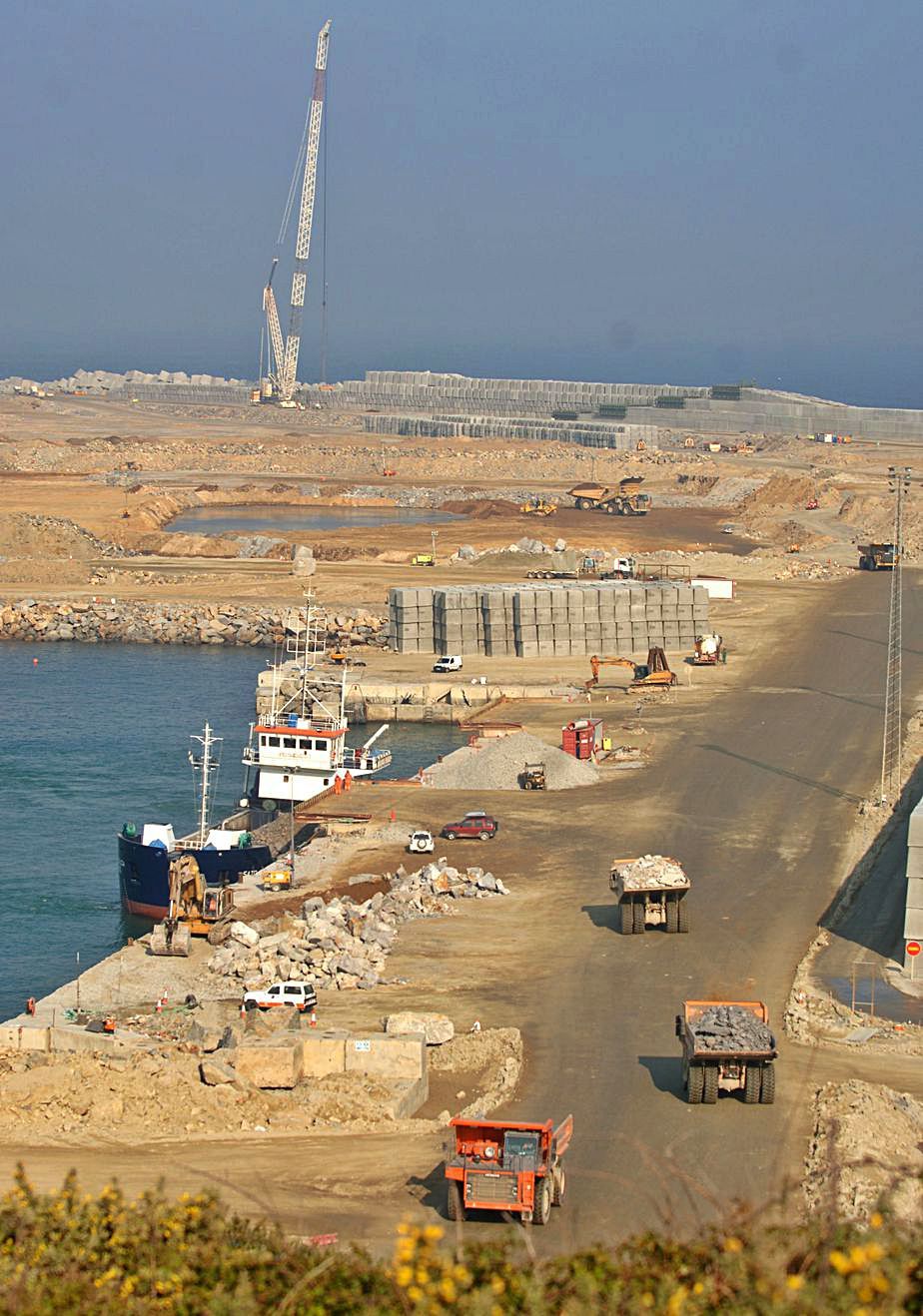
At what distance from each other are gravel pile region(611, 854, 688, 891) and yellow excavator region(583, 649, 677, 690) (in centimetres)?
2847

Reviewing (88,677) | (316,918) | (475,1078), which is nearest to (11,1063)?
(475,1078)

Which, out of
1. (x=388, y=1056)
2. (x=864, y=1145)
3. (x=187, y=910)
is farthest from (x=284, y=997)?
(x=864, y=1145)

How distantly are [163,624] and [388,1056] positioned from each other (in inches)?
2083

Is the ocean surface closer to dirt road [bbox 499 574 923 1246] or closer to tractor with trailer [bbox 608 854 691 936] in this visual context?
dirt road [bbox 499 574 923 1246]

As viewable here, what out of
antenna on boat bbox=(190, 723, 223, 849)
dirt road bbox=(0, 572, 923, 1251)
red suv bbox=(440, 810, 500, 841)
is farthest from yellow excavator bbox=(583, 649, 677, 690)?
red suv bbox=(440, 810, 500, 841)

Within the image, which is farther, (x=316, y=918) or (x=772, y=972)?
(x=316, y=918)

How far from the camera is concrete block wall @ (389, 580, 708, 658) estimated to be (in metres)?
68.9

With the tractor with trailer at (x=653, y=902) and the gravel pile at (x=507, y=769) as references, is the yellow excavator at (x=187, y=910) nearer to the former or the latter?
the tractor with trailer at (x=653, y=902)

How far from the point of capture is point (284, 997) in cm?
2850

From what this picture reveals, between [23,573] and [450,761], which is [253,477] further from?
[450,761]

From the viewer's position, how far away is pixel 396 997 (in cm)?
2930

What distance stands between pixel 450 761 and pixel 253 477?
106m

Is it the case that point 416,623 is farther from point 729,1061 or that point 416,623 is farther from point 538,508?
point 538,508

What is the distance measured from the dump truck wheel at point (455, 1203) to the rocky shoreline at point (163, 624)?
52443mm
